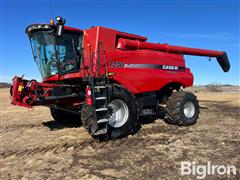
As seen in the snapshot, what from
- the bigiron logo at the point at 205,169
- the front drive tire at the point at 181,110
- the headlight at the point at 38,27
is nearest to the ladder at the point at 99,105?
the headlight at the point at 38,27

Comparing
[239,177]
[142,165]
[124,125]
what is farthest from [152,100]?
[239,177]

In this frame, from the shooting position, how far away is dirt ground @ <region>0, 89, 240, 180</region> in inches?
183

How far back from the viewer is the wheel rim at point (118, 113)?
7038mm

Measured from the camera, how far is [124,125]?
23.0 ft

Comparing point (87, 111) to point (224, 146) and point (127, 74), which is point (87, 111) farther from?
point (224, 146)

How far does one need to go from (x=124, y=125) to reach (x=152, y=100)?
192cm

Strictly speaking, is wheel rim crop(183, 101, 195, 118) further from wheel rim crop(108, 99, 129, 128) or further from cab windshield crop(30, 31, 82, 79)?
cab windshield crop(30, 31, 82, 79)

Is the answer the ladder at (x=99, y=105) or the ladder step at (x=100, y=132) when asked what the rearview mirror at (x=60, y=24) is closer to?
the ladder at (x=99, y=105)

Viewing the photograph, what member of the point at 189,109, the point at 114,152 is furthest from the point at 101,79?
the point at 189,109

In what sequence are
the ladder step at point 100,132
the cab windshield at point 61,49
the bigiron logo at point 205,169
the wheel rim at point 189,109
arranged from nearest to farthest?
the bigiron logo at point 205,169 → the ladder step at point 100,132 → the cab windshield at point 61,49 → the wheel rim at point 189,109

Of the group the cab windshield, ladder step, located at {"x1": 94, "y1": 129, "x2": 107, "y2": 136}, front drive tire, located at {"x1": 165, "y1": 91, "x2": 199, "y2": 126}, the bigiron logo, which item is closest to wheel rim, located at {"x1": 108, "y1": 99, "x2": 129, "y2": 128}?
ladder step, located at {"x1": 94, "y1": 129, "x2": 107, "y2": 136}

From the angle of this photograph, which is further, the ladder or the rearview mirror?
the rearview mirror

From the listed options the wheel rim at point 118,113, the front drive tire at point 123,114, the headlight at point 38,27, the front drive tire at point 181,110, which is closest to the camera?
the front drive tire at point 123,114

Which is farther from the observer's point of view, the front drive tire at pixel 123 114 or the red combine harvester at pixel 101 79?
the front drive tire at pixel 123 114
